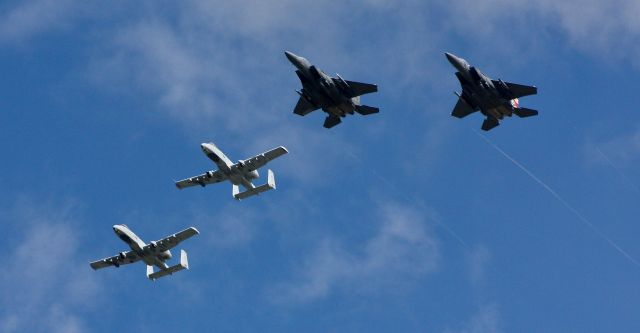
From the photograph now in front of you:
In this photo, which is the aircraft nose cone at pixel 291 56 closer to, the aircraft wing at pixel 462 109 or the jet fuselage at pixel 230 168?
the jet fuselage at pixel 230 168

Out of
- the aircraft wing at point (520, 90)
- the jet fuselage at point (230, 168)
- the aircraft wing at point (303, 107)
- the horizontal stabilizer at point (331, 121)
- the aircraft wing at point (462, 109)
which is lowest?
the aircraft wing at point (520, 90)

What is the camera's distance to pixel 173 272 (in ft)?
440

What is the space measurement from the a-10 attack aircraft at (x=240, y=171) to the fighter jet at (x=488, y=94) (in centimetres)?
2075

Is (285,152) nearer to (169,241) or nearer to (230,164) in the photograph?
(230,164)

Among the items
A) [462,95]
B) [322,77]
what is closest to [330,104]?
[322,77]

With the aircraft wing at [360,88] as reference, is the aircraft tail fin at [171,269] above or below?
below

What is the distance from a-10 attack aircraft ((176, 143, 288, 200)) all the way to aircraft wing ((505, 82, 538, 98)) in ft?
82.9

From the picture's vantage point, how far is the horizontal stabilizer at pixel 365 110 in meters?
123

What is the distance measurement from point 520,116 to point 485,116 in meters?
3.52

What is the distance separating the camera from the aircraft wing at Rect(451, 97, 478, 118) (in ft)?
407

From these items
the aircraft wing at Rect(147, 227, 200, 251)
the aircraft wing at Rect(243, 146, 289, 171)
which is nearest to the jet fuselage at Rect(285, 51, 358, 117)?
the aircraft wing at Rect(243, 146, 289, 171)

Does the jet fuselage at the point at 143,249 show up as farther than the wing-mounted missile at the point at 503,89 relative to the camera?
Yes

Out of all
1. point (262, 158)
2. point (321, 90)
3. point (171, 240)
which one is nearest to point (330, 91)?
point (321, 90)

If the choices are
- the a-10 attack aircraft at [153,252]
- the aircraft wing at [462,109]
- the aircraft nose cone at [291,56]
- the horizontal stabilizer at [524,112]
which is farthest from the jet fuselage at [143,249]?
the horizontal stabilizer at [524,112]
